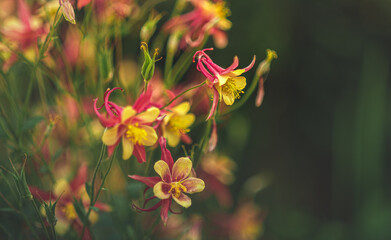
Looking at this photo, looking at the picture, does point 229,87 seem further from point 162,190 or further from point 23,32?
point 23,32

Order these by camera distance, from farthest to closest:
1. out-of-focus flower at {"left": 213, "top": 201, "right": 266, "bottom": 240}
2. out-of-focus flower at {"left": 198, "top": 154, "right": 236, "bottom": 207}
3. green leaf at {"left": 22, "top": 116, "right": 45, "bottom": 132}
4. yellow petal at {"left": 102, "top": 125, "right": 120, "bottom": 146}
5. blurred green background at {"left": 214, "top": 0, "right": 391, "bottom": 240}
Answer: blurred green background at {"left": 214, "top": 0, "right": 391, "bottom": 240}, out-of-focus flower at {"left": 213, "top": 201, "right": 266, "bottom": 240}, out-of-focus flower at {"left": 198, "top": 154, "right": 236, "bottom": 207}, green leaf at {"left": 22, "top": 116, "right": 45, "bottom": 132}, yellow petal at {"left": 102, "top": 125, "right": 120, "bottom": 146}

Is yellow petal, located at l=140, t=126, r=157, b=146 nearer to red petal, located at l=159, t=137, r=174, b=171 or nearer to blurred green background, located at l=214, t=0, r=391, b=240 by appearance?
red petal, located at l=159, t=137, r=174, b=171

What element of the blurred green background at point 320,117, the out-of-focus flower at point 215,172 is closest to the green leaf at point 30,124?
the out-of-focus flower at point 215,172

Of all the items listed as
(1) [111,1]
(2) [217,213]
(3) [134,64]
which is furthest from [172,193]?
(3) [134,64]

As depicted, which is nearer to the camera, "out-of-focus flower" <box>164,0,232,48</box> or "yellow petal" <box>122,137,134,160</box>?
"yellow petal" <box>122,137,134,160</box>

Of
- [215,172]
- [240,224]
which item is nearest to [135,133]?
[215,172]

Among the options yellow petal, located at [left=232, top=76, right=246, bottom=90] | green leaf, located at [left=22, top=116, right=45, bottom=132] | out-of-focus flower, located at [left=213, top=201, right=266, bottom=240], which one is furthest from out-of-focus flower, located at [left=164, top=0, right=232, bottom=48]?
out-of-focus flower, located at [left=213, top=201, right=266, bottom=240]
